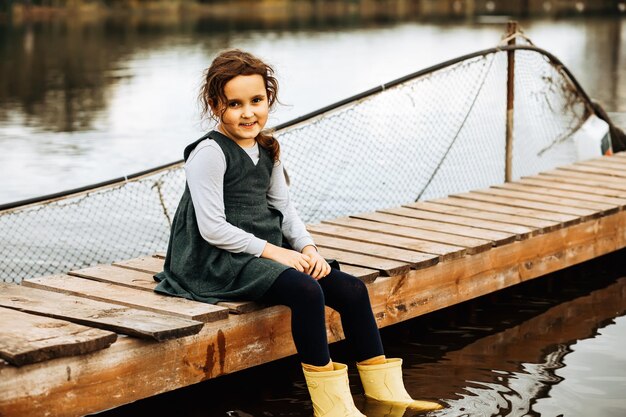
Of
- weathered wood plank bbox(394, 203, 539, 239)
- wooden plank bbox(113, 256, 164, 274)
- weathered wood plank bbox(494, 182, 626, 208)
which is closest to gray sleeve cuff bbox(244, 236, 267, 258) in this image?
wooden plank bbox(113, 256, 164, 274)

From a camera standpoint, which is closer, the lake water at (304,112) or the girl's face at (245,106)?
the girl's face at (245,106)

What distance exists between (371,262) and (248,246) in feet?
3.55

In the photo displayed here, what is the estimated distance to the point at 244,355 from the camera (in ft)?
15.5

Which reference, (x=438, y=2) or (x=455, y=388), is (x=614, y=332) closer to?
(x=455, y=388)

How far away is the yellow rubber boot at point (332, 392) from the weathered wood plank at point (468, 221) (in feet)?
6.98

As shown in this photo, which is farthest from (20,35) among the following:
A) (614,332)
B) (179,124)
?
(614,332)

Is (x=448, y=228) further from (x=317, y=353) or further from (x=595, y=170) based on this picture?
(x=595, y=170)

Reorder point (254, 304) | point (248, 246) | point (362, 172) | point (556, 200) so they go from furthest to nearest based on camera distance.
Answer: point (362, 172)
point (556, 200)
point (254, 304)
point (248, 246)

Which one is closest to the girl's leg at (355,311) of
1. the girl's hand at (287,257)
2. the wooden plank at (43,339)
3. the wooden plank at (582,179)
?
the girl's hand at (287,257)

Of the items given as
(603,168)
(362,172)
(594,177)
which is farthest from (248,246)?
(362,172)

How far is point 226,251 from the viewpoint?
4570mm

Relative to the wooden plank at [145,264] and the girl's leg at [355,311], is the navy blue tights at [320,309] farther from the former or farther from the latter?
the wooden plank at [145,264]

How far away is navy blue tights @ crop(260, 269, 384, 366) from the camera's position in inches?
171

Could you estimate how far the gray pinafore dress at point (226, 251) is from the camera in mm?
4566
